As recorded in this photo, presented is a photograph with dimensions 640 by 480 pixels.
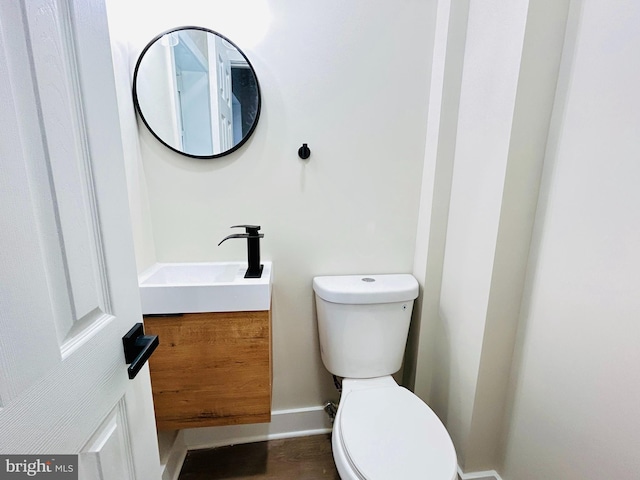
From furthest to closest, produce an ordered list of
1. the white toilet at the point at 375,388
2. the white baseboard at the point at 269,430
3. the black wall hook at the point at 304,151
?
1. the white baseboard at the point at 269,430
2. the black wall hook at the point at 304,151
3. the white toilet at the point at 375,388

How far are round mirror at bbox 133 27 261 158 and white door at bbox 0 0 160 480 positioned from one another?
603 mm

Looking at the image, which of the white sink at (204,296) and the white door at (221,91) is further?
the white door at (221,91)

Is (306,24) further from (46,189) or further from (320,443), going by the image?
(320,443)

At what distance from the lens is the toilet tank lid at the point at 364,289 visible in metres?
1.12

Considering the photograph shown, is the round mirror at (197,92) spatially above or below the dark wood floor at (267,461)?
above

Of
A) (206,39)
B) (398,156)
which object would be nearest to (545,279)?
(398,156)

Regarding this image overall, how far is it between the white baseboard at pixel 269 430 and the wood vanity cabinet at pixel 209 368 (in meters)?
0.42

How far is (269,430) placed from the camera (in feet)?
4.51

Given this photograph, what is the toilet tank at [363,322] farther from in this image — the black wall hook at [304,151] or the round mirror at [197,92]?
the round mirror at [197,92]

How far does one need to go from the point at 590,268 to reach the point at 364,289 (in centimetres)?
67

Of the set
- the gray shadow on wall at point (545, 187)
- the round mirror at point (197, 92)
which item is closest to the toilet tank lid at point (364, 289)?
the gray shadow on wall at point (545, 187)

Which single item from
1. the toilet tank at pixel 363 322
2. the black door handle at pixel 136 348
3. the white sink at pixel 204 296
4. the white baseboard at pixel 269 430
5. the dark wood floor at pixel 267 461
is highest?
the black door handle at pixel 136 348

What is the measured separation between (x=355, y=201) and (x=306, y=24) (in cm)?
69
